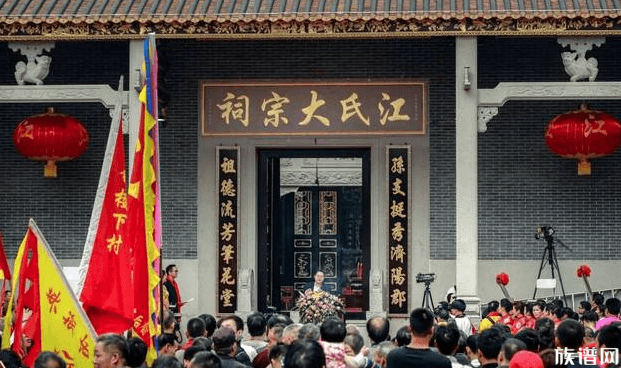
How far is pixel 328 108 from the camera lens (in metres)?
20.3

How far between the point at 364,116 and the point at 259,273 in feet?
9.24

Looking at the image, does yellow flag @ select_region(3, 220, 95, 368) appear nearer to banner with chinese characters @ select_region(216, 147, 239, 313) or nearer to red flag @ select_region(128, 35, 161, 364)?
red flag @ select_region(128, 35, 161, 364)

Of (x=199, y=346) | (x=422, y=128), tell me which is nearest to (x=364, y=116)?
(x=422, y=128)

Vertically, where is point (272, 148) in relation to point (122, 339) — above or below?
above

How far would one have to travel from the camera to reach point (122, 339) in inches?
355

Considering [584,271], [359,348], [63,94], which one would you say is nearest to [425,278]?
[584,271]

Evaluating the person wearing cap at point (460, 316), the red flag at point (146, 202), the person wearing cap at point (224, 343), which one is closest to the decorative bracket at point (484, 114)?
the person wearing cap at point (460, 316)

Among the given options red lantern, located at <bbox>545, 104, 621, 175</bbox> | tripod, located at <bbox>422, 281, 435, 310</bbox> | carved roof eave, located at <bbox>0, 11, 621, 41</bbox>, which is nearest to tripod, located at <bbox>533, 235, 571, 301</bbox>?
red lantern, located at <bbox>545, 104, 621, 175</bbox>

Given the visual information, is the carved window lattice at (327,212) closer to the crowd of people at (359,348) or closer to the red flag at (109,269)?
the crowd of people at (359,348)

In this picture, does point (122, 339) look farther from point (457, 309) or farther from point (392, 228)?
point (392, 228)

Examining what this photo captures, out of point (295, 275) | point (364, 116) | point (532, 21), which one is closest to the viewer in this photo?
point (532, 21)

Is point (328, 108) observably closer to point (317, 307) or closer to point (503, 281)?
point (503, 281)

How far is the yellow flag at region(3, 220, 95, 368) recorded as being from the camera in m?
10.4

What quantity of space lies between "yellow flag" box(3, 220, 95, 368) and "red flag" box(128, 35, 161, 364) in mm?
724
